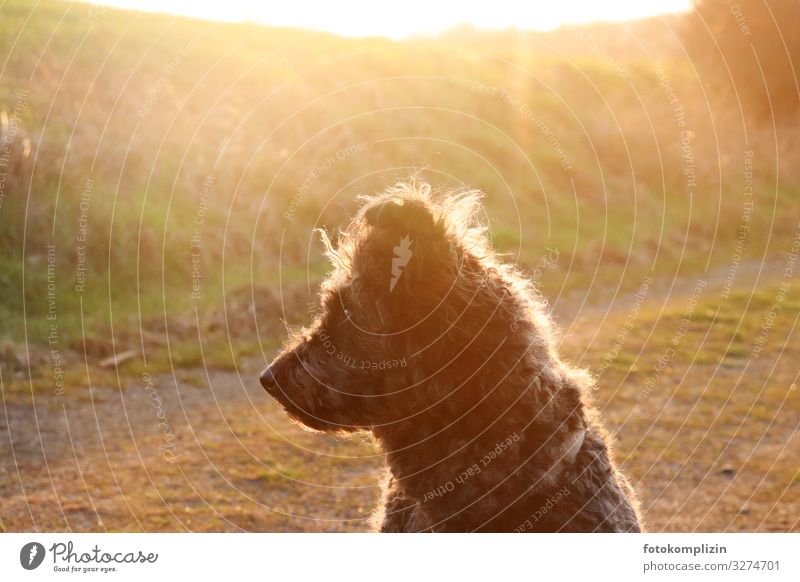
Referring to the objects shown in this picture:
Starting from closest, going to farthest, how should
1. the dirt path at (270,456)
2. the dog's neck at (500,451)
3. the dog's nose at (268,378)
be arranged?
the dog's neck at (500,451) < the dog's nose at (268,378) < the dirt path at (270,456)

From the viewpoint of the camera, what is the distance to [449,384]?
4.67m

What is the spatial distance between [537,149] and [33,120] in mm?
14998

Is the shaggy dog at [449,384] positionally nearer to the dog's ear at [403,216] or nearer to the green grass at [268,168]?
the dog's ear at [403,216]

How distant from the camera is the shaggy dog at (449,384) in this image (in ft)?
15.1

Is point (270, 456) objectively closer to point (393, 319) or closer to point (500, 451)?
point (393, 319)

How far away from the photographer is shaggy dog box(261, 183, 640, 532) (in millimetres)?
4594

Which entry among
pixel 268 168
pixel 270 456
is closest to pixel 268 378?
pixel 270 456

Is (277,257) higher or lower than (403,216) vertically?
lower

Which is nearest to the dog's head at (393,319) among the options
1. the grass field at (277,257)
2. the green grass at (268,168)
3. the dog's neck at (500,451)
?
the dog's neck at (500,451)

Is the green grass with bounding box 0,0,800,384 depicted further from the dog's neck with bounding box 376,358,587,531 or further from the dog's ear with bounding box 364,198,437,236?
the dog's neck with bounding box 376,358,587,531

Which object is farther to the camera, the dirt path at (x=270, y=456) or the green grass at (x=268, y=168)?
the green grass at (x=268, y=168)

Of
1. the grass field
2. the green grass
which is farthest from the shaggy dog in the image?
the green grass

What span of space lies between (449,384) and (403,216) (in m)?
0.95

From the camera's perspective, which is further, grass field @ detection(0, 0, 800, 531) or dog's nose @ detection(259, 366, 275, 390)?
grass field @ detection(0, 0, 800, 531)
